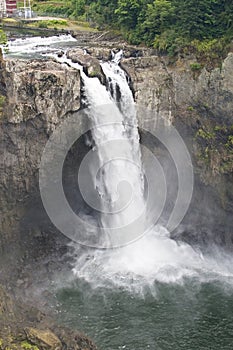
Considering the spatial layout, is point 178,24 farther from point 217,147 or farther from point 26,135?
point 26,135

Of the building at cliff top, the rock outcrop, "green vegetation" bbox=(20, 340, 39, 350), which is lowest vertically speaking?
the rock outcrop

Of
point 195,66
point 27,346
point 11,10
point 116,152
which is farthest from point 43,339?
point 11,10

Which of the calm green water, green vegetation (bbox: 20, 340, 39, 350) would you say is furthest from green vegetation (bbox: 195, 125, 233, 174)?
green vegetation (bbox: 20, 340, 39, 350)

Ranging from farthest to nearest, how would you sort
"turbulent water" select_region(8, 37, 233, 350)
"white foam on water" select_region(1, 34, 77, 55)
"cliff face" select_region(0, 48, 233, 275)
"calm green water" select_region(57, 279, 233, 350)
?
"white foam on water" select_region(1, 34, 77, 55), "cliff face" select_region(0, 48, 233, 275), "turbulent water" select_region(8, 37, 233, 350), "calm green water" select_region(57, 279, 233, 350)

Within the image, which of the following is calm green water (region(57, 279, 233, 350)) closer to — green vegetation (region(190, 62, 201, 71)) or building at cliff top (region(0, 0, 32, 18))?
green vegetation (region(190, 62, 201, 71))

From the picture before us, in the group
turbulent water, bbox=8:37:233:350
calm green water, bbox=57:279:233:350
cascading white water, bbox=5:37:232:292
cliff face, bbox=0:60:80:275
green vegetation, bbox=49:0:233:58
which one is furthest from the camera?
green vegetation, bbox=49:0:233:58

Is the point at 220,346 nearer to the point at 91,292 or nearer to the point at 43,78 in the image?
the point at 91,292

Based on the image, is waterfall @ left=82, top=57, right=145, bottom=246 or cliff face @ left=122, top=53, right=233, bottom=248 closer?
waterfall @ left=82, top=57, right=145, bottom=246

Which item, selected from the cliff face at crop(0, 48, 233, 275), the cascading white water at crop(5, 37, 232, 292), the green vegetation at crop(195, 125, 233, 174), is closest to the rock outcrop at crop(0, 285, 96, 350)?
the cascading white water at crop(5, 37, 232, 292)

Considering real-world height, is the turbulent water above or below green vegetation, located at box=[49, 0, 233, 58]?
below
